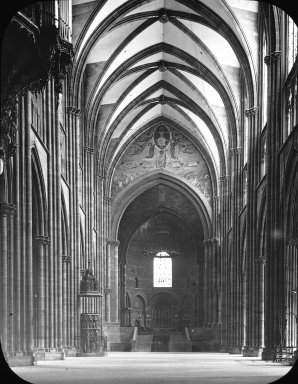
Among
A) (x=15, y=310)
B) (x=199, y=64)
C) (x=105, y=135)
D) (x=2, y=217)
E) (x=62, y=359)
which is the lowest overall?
(x=62, y=359)

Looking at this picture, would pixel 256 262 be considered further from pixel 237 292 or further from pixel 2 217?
pixel 2 217

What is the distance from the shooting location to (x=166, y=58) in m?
45.0

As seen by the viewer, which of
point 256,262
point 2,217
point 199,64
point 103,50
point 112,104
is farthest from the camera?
point 112,104

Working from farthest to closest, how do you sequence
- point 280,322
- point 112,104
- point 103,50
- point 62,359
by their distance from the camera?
1. point 112,104
2. point 103,50
3. point 62,359
4. point 280,322

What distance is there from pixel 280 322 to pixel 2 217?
10.9 metres

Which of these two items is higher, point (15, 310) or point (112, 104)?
point (112, 104)

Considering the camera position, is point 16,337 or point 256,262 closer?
point 16,337

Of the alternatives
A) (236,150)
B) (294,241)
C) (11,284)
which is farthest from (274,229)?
(236,150)

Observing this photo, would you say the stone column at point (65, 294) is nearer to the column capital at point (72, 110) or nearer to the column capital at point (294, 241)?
the column capital at point (72, 110)

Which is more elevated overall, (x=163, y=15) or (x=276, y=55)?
(x=163, y=15)

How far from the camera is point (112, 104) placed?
46.9m

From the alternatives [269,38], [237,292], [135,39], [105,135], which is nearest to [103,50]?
[135,39]

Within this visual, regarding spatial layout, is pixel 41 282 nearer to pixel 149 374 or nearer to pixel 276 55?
pixel 149 374

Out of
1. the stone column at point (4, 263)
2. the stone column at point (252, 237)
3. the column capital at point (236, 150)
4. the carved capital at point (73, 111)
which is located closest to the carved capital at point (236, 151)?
the column capital at point (236, 150)
